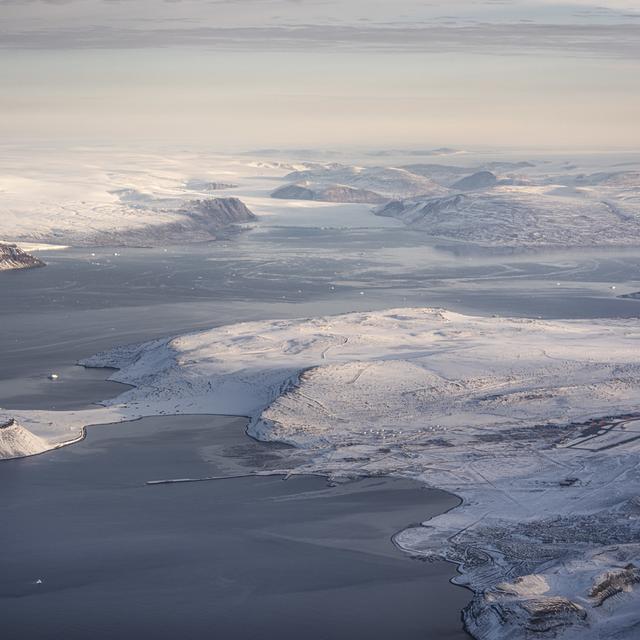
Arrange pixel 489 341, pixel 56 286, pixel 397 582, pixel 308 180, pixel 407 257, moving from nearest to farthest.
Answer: pixel 397 582
pixel 489 341
pixel 56 286
pixel 407 257
pixel 308 180

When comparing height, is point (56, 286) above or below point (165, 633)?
below

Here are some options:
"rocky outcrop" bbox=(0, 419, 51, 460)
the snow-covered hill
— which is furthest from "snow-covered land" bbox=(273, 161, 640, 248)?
"rocky outcrop" bbox=(0, 419, 51, 460)

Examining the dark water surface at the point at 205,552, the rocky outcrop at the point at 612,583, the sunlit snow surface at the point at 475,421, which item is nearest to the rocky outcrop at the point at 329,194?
the sunlit snow surface at the point at 475,421

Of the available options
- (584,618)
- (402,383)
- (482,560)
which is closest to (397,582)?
(482,560)

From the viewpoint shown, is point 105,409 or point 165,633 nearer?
point 165,633

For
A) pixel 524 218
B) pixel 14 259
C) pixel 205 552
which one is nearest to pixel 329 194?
pixel 524 218

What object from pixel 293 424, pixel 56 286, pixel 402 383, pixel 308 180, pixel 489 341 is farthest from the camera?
pixel 308 180

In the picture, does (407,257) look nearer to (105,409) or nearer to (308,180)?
(105,409)
